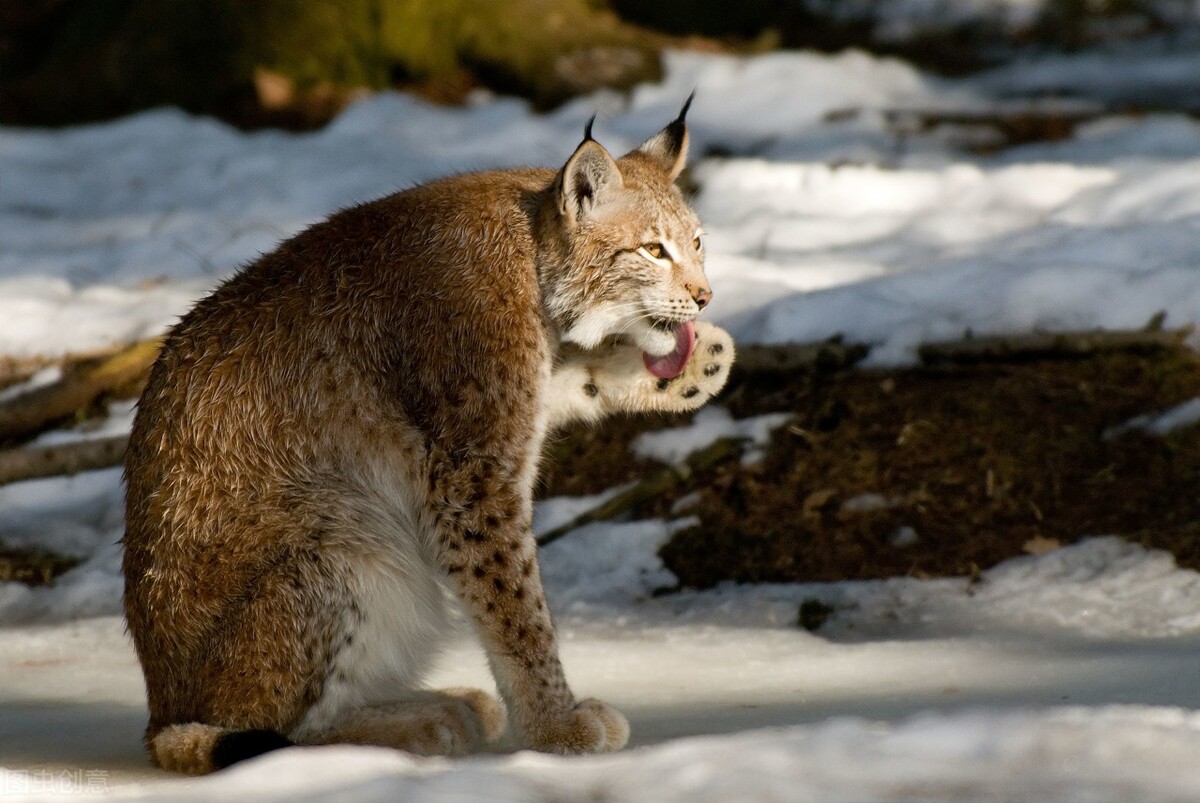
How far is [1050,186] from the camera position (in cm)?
805

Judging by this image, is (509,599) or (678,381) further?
(678,381)

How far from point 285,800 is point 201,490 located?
1.19m

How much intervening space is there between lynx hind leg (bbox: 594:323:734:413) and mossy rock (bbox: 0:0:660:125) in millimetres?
5598

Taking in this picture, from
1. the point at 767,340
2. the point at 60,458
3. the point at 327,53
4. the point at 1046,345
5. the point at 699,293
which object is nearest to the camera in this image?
the point at 699,293

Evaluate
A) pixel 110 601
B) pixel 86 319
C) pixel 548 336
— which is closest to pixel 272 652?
pixel 548 336

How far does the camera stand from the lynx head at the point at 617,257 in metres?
4.14

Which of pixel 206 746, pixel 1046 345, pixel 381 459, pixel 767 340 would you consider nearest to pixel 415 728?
pixel 206 746

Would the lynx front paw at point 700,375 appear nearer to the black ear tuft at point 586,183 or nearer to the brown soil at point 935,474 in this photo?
the brown soil at point 935,474

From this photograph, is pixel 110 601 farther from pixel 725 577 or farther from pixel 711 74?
pixel 711 74

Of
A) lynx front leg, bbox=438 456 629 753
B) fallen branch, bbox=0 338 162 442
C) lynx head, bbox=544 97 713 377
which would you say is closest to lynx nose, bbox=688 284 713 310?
lynx head, bbox=544 97 713 377

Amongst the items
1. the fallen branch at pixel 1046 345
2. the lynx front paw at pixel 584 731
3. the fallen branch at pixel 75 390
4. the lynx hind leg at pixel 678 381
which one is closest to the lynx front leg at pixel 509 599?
the lynx front paw at pixel 584 731

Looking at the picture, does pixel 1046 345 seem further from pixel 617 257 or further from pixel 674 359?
pixel 617 257

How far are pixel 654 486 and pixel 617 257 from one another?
165cm

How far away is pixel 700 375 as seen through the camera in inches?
183
